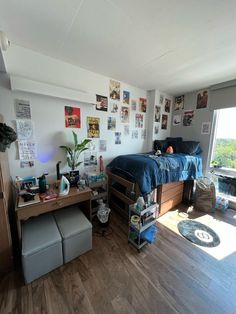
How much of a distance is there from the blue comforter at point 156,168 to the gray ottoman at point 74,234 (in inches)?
33.3

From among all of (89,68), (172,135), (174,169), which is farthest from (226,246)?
(89,68)

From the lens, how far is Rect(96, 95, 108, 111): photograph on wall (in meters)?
2.22

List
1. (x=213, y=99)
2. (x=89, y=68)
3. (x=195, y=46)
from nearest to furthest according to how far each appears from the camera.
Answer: (x=195, y=46), (x=89, y=68), (x=213, y=99)

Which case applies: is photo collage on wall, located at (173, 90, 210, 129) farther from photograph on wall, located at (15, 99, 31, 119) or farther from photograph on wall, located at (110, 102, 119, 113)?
photograph on wall, located at (15, 99, 31, 119)

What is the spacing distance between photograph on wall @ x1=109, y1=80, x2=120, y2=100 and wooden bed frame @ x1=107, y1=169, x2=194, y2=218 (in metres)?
1.33

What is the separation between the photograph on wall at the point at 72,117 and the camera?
196 cm

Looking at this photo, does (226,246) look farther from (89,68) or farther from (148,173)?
(89,68)

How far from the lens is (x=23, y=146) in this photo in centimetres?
169

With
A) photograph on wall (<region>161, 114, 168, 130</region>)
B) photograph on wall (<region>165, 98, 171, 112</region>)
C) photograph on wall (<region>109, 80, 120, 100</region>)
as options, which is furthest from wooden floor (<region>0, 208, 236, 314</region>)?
photograph on wall (<region>165, 98, 171, 112</region>)

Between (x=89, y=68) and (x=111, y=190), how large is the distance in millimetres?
1986

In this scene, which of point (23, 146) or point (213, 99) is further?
point (213, 99)

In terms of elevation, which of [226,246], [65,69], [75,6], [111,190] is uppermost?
[75,6]

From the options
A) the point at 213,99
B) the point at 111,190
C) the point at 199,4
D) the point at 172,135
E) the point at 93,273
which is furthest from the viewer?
the point at 172,135

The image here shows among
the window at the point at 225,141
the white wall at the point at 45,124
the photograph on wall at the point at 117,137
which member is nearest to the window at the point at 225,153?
the window at the point at 225,141
